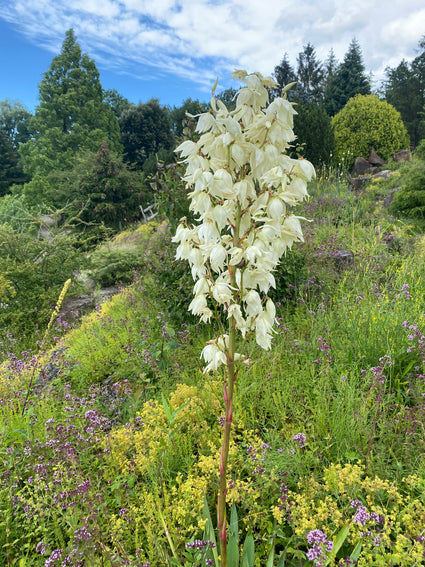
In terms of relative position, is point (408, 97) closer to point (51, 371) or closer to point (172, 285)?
point (172, 285)

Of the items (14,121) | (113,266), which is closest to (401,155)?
(113,266)

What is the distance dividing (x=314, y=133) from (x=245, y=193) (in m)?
13.1

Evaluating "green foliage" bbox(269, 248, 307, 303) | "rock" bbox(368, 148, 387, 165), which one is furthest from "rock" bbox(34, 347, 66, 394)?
"rock" bbox(368, 148, 387, 165)

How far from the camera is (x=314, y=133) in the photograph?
12.4m

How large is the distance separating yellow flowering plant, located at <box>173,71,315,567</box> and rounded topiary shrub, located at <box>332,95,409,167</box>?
1538 cm

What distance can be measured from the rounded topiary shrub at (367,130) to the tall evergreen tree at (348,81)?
32.8 feet

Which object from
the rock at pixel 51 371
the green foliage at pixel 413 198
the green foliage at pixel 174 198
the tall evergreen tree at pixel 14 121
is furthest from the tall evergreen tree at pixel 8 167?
the green foliage at pixel 413 198

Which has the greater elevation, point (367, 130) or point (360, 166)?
point (367, 130)

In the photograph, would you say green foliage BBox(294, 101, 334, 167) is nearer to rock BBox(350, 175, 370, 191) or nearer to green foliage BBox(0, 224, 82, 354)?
rock BBox(350, 175, 370, 191)

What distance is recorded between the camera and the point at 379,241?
214 inches

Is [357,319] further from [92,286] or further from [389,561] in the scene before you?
[92,286]

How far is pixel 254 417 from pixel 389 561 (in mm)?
1149

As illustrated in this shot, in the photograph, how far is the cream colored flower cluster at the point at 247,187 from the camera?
43.5 inches

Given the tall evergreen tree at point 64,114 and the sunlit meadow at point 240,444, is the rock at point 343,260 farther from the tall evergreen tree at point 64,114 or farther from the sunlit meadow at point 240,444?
the tall evergreen tree at point 64,114
